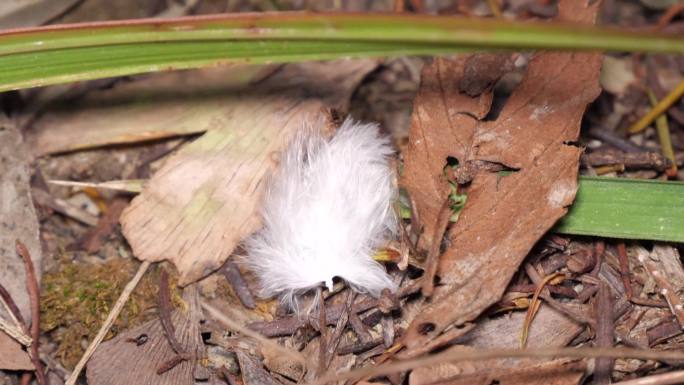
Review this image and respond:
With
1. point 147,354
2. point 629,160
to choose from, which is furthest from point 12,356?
point 629,160

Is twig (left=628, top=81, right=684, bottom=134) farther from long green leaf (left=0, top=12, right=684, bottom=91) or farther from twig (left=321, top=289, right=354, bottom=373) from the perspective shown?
twig (left=321, top=289, right=354, bottom=373)

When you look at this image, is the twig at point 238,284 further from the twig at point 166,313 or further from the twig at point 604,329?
the twig at point 604,329

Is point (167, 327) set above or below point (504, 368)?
below

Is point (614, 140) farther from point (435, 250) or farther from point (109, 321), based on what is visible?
point (109, 321)

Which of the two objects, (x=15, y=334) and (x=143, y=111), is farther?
(x=143, y=111)

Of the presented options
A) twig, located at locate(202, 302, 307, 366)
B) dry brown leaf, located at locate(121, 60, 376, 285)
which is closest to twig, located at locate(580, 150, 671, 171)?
A: dry brown leaf, located at locate(121, 60, 376, 285)

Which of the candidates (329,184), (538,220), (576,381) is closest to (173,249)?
(329,184)
